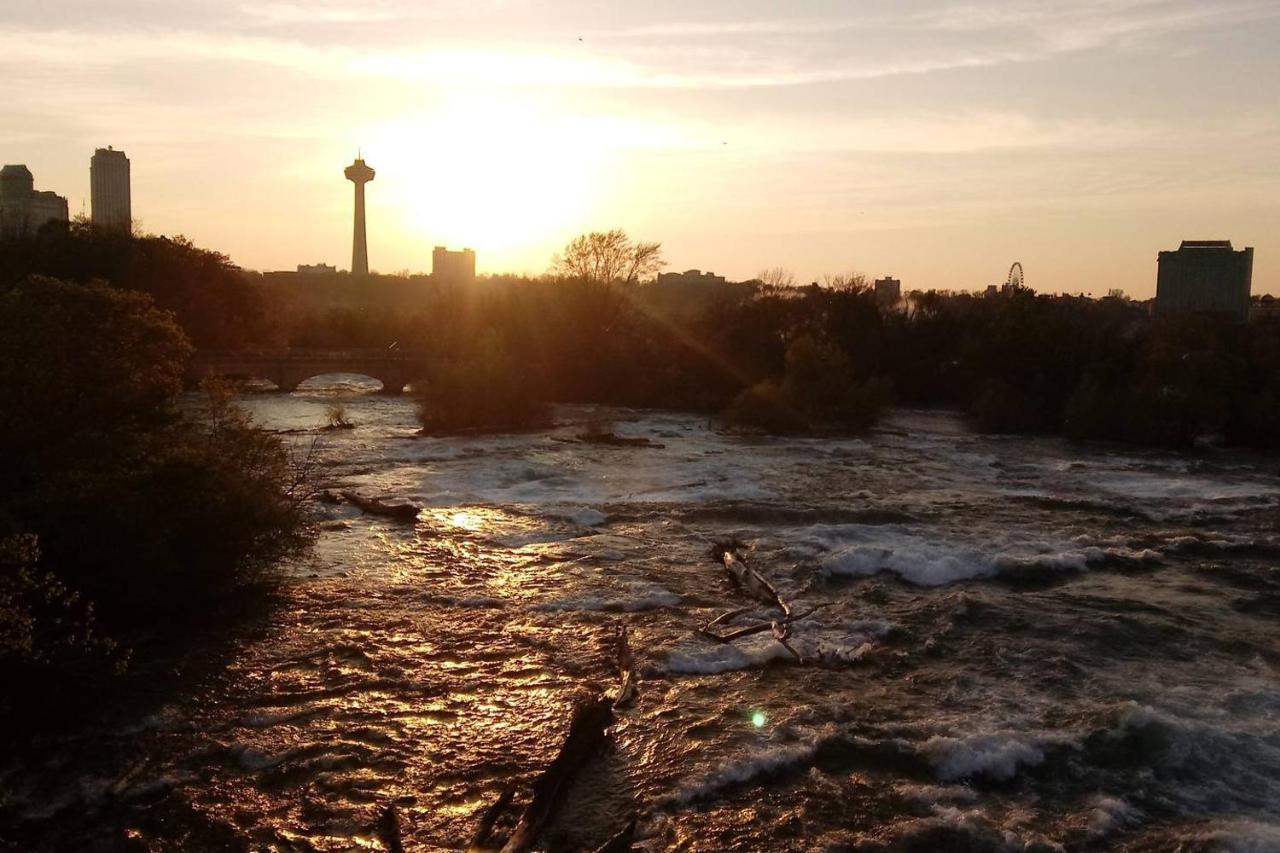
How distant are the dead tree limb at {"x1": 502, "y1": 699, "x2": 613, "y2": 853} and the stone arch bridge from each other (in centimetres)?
5412

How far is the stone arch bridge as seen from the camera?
216 feet

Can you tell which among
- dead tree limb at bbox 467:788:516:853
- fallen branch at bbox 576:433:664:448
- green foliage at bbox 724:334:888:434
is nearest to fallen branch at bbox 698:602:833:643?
dead tree limb at bbox 467:788:516:853

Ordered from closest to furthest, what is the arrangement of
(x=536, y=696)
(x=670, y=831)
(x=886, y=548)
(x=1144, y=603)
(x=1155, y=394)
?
(x=670, y=831)
(x=536, y=696)
(x=1144, y=603)
(x=886, y=548)
(x=1155, y=394)

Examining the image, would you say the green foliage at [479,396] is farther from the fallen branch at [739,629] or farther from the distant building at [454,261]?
the distant building at [454,261]

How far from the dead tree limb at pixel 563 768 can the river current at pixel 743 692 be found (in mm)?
224

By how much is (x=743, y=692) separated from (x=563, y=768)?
11.9 feet

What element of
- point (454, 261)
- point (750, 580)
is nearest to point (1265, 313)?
point (750, 580)

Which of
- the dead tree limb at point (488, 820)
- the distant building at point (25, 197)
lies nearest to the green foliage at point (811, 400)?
the dead tree limb at point (488, 820)

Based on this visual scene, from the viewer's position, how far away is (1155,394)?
159 feet

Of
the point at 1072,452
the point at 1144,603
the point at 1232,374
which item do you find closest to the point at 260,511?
the point at 1144,603

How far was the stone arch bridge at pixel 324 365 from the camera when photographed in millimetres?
65750

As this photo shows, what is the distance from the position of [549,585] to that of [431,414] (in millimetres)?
27505

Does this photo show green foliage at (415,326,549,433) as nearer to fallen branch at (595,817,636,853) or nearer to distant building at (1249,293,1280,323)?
fallen branch at (595,817,636,853)

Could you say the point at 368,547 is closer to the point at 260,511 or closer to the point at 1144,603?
the point at 260,511
